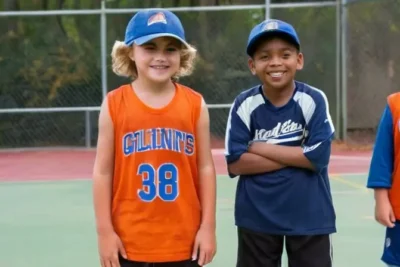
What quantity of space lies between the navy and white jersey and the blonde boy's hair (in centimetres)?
37

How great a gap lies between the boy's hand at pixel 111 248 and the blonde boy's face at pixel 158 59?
25.0 inches

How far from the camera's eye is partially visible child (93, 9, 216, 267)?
10.1ft

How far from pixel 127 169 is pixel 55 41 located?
403 inches

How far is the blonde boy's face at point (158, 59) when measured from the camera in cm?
311

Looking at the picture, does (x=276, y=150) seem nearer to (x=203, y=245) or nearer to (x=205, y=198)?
(x=205, y=198)

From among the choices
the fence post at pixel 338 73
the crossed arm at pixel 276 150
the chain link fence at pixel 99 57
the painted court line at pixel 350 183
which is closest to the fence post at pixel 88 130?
Result: the chain link fence at pixel 99 57

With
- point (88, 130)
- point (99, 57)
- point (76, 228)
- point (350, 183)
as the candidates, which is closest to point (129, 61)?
point (76, 228)

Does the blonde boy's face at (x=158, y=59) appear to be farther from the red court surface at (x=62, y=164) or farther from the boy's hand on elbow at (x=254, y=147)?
the red court surface at (x=62, y=164)

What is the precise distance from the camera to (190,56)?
129 inches

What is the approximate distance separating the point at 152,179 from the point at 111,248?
310mm

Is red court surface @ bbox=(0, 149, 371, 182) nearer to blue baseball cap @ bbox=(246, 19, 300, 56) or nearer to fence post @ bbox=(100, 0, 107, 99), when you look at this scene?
fence post @ bbox=(100, 0, 107, 99)

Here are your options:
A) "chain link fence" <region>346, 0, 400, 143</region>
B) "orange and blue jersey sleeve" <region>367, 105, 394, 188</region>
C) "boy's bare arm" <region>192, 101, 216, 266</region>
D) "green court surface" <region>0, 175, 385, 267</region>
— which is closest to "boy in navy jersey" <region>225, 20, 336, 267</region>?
"orange and blue jersey sleeve" <region>367, 105, 394, 188</region>

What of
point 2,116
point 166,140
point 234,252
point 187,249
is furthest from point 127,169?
point 2,116

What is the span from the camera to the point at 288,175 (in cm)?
343
